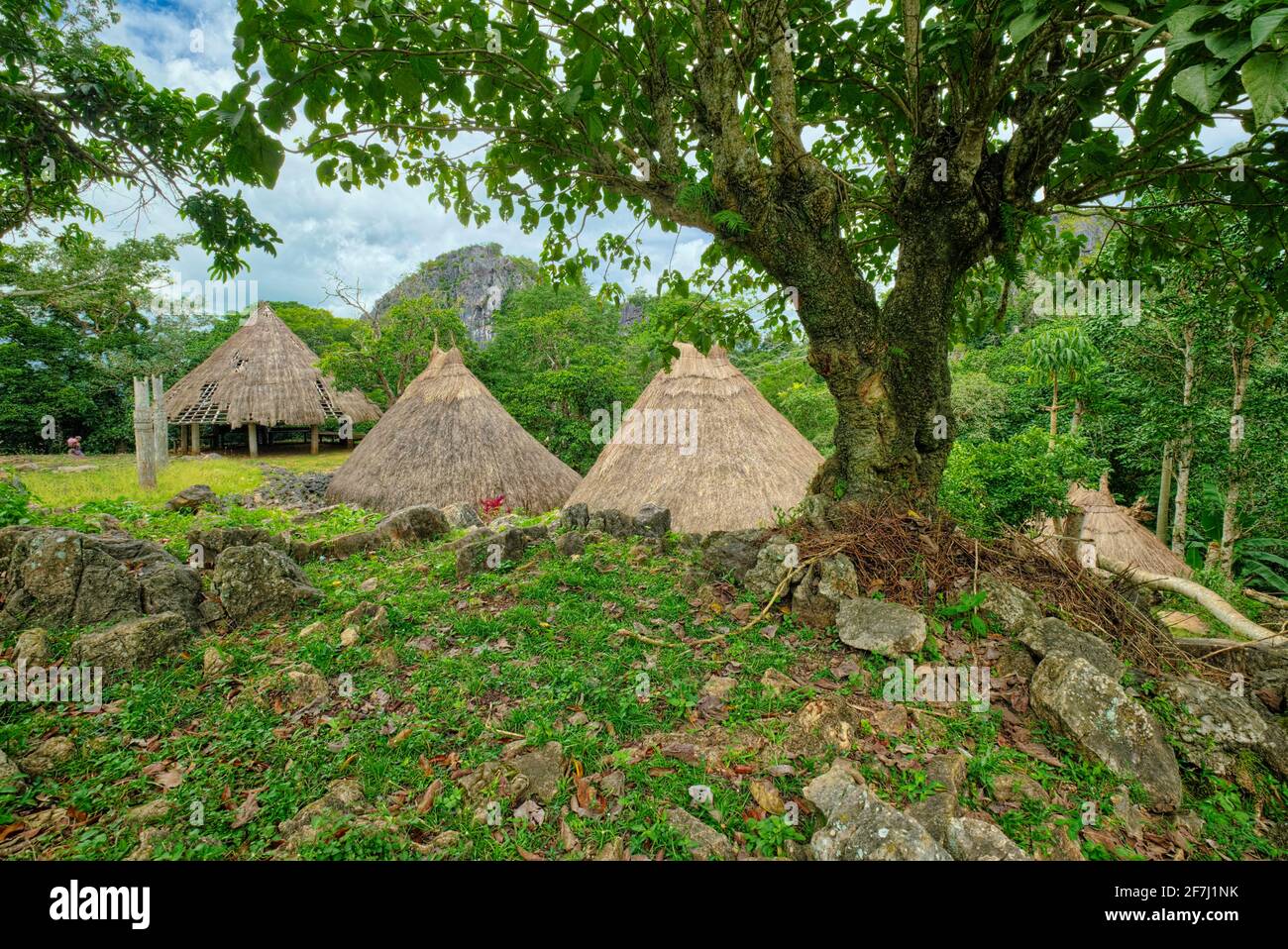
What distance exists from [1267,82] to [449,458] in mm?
13647

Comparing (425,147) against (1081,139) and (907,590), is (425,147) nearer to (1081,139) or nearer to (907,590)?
(1081,139)

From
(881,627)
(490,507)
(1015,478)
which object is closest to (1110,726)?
(881,627)

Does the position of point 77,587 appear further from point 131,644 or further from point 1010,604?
point 1010,604

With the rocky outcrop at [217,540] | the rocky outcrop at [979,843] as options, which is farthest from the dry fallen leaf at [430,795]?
the rocky outcrop at [217,540]

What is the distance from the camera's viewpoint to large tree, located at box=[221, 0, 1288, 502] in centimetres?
277

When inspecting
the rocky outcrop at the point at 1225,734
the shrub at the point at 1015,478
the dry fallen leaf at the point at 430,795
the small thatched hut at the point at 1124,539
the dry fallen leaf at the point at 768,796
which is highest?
the shrub at the point at 1015,478

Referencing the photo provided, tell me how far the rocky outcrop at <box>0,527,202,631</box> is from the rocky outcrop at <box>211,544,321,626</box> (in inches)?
7.6

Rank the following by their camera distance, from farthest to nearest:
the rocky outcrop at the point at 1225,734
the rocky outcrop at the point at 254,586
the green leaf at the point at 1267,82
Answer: the rocky outcrop at the point at 254,586
the rocky outcrop at the point at 1225,734
the green leaf at the point at 1267,82

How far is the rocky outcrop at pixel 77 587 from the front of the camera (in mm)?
3584

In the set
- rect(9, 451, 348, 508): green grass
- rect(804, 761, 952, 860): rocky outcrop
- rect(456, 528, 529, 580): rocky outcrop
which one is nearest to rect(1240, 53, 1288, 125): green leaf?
rect(804, 761, 952, 860): rocky outcrop

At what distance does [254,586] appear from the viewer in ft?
13.2

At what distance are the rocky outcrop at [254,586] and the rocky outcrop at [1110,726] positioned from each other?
4749 mm

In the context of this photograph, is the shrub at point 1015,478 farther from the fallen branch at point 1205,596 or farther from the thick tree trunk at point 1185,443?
the thick tree trunk at point 1185,443
